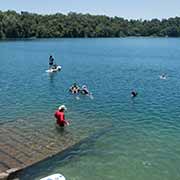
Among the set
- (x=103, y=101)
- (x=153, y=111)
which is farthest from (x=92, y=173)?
(x=103, y=101)

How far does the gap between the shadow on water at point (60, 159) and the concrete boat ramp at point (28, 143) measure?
0.28 meters

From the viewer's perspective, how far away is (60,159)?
22.2 m

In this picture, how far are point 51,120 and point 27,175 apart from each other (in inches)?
411

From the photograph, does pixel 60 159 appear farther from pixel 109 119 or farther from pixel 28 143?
pixel 109 119

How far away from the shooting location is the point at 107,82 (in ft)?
169

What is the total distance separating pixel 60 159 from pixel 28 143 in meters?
3.23

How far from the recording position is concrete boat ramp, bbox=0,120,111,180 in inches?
832

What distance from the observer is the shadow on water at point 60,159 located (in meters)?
20.2

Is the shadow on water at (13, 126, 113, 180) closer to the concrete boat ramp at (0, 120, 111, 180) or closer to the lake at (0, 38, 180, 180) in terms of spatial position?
the lake at (0, 38, 180, 180)

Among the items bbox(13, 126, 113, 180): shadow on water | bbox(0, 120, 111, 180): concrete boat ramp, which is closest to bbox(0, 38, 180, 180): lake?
bbox(13, 126, 113, 180): shadow on water

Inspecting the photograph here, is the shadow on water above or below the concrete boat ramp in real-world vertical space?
below

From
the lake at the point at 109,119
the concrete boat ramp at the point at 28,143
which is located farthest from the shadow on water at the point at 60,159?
the concrete boat ramp at the point at 28,143

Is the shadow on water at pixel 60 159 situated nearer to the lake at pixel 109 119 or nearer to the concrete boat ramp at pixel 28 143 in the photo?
the lake at pixel 109 119

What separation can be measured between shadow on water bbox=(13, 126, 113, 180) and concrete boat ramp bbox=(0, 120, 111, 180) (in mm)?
275
